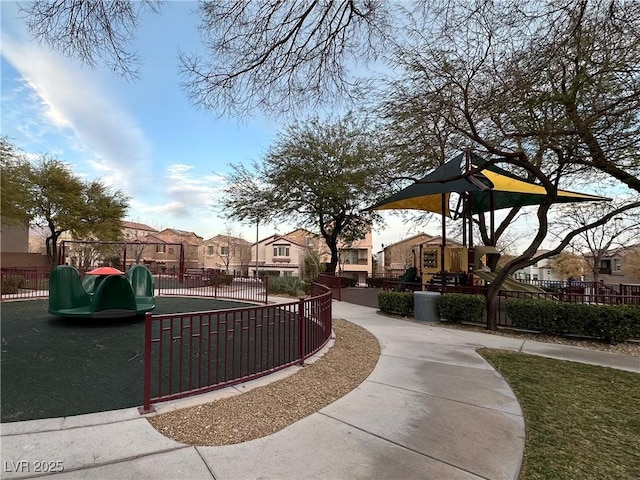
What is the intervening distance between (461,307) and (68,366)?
28.0ft

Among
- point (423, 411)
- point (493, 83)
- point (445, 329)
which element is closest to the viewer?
point (423, 411)

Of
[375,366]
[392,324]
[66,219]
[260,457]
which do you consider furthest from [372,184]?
[66,219]

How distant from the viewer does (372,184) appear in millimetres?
14750

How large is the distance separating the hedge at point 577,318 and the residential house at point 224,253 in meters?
51.4

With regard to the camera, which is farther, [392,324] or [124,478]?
[392,324]

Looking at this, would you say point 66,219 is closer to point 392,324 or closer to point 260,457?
point 392,324

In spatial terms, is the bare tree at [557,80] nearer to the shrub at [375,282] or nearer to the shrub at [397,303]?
the shrub at [397,303]

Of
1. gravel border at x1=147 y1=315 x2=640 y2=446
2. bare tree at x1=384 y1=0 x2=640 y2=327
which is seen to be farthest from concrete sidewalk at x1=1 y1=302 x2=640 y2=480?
bare tree at x1=384 y1=0 x2=640 y2=327

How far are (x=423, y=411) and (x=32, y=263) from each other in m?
33.5

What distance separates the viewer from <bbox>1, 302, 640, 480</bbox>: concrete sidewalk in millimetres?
Result: 2465

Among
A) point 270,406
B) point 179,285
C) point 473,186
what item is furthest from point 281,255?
point 270,406

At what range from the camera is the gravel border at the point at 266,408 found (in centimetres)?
302

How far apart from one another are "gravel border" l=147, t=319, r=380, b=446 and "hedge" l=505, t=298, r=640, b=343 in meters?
4.99

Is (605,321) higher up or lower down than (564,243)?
lower down
